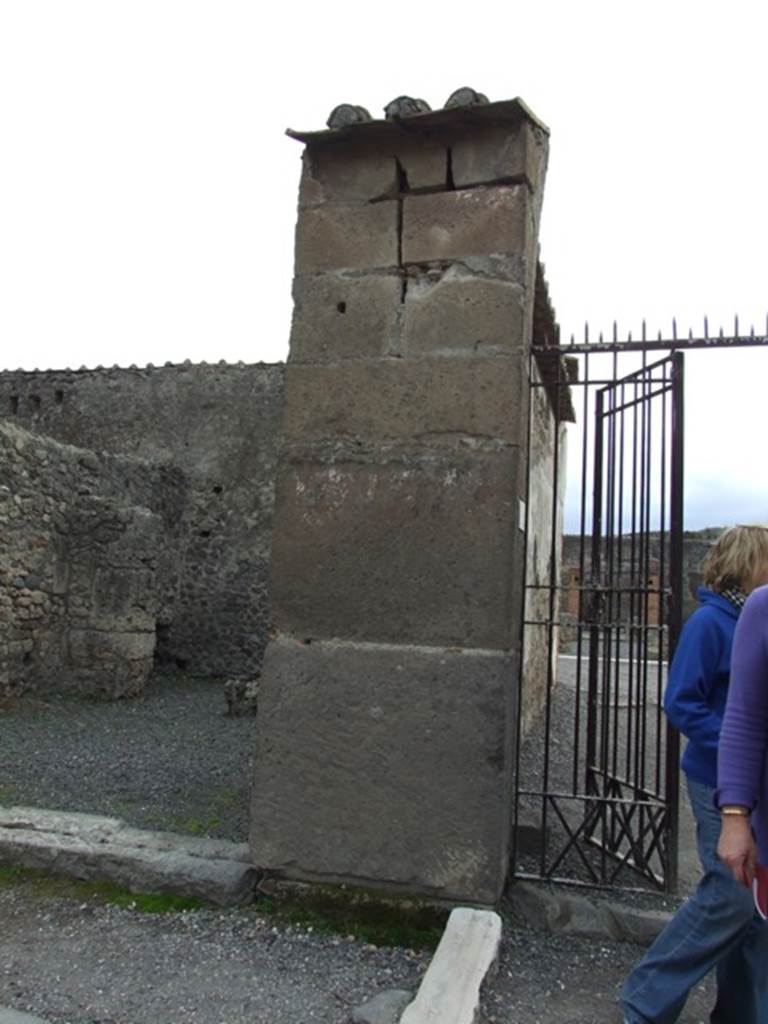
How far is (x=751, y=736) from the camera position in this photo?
7.15 feet

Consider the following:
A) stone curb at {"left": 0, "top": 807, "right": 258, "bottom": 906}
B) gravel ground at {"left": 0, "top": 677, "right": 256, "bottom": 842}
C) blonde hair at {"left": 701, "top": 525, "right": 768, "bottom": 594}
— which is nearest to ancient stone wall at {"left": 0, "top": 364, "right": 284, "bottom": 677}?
gravel ground at {"left": 0, "top": 677, "right": 256, "bottom": 842}

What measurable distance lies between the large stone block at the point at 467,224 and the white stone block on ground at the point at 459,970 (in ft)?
8.88

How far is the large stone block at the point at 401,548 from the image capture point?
3.41 m

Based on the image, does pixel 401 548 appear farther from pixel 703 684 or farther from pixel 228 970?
pixel 228 970

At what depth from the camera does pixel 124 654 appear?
10.1 metres

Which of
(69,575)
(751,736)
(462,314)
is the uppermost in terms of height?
(462,314)

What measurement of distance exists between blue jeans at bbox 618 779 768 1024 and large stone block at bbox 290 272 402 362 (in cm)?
223

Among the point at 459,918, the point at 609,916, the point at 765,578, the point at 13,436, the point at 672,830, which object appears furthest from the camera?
the point at 13,436

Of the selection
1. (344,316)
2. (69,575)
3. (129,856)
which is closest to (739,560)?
(344,316)

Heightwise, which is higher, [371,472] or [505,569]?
[371,472]

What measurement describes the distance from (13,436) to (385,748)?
7751mm

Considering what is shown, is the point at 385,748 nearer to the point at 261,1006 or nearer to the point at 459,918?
the point at 459,918

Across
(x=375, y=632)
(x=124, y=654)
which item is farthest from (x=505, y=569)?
(x=124, y=654)

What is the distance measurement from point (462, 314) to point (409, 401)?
442mm
